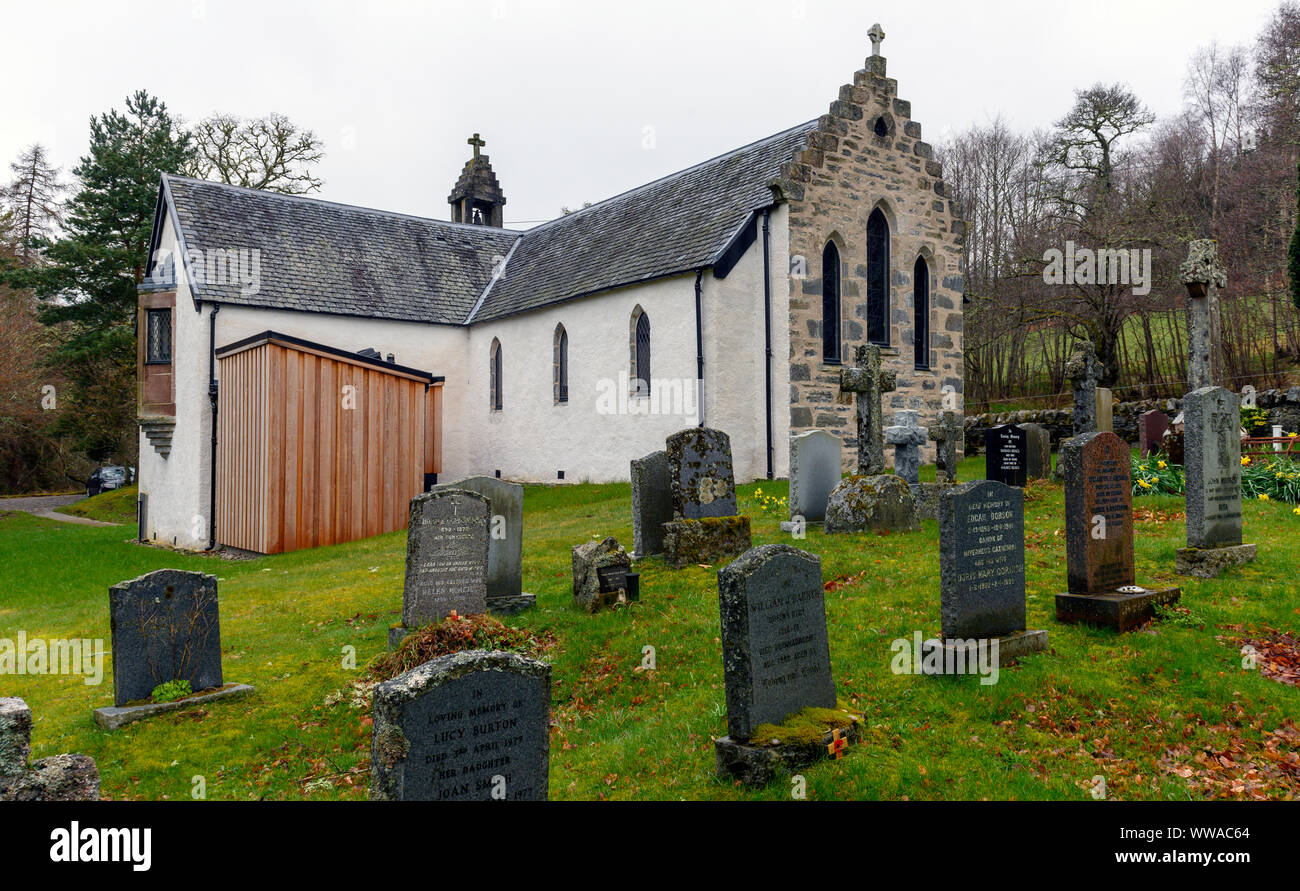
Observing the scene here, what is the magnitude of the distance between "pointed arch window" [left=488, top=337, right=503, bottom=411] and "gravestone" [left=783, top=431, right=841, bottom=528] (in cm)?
1620

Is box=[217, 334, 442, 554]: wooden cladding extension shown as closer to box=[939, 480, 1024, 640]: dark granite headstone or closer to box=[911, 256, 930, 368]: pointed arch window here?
box=[911, 256, 930, 368]: pointed arch window

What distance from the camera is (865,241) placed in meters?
20.8

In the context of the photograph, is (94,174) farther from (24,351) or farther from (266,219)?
(266,219)

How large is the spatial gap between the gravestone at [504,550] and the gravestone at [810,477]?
4.44 meters

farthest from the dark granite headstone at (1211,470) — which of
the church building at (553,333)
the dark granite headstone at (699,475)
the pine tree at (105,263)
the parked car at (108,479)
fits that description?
the parked car at (108,479)

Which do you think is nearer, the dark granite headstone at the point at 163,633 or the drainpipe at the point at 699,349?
the dark granite headstone at the point at 163,633

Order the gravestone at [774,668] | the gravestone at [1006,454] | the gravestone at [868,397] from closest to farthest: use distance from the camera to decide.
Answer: the gravestone at [774,668]
the gravestone at [868,397]
the gravestone at [1006,454]

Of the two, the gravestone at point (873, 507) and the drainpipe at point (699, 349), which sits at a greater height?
the drainpipe at point (699, 349)

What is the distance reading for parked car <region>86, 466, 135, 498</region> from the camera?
136ft

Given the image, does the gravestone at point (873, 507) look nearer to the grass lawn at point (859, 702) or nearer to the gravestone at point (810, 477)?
the grass lawn at point (859, 702)

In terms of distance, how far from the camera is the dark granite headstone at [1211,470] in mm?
8633

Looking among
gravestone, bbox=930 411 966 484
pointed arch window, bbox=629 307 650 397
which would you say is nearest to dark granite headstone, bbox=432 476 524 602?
gravestone, bbox=930 411 966 484

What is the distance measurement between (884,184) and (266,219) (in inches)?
709

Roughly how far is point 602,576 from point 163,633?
4.24 metres
